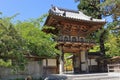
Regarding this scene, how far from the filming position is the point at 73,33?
21.7 meters

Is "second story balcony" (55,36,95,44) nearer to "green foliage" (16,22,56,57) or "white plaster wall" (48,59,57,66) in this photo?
"white plaster wall" (48,59,57,66)

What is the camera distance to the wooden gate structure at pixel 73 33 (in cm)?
2025

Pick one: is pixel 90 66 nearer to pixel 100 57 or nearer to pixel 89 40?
pixel 100 57

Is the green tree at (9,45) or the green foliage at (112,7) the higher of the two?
the green foliage at (112,7)

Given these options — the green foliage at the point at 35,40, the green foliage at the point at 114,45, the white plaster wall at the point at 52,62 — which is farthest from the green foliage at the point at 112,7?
the green foliage at the point at 35,40

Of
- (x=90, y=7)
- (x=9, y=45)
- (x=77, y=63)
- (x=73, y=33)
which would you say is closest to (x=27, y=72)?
(x=9, y=45)

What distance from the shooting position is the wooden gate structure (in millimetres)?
20250

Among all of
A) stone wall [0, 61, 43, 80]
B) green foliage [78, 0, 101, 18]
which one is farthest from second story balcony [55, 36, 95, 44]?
green foliage [78, 0, 101, 18]

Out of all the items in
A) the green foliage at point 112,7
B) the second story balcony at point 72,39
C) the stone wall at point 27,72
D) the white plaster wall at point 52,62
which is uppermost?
the green foliage at point 112,7

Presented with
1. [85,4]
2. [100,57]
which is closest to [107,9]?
[85,4]

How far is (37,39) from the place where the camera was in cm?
1439

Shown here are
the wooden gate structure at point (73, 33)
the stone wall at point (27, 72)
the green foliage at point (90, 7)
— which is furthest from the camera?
the green foliage at point (90, 7)

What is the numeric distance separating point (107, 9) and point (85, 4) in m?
4.34

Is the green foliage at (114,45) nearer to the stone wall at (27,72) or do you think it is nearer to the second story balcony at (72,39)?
the second story balcony at (72,39)
